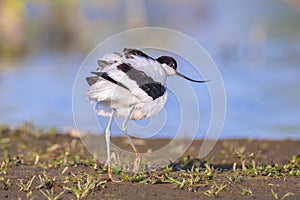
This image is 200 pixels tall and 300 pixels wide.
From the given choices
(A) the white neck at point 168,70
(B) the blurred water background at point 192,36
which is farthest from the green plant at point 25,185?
(B) the blurred water background at point 192,36

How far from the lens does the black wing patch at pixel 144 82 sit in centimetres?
505

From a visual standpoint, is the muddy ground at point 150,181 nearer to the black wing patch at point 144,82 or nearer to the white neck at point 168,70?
the black wing patch at point 144,82


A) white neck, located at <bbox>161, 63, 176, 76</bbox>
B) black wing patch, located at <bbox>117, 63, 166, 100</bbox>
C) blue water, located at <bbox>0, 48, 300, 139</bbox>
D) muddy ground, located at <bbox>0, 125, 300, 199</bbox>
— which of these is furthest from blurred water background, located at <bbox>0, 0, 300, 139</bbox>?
black wing patch, located at <bbox>117, 63, 166, 100</bbox>

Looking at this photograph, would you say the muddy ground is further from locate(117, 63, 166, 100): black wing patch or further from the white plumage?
locate(117, 63, 166, 100): black wing patch

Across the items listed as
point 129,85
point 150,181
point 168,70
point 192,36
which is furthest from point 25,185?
point 192,36

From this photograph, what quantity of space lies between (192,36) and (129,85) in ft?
52.5

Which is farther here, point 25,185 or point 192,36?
point 192,36

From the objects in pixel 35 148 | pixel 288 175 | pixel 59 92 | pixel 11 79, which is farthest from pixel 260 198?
pixel 11 79

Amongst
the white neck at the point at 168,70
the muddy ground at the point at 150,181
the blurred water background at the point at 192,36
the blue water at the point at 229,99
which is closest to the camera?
the muddy ground at the point at 150,181

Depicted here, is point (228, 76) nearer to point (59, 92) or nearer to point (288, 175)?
point (59, 92)

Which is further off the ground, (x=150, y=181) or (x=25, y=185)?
(x=150, y=181)

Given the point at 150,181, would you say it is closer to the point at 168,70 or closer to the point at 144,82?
the point at 144,82

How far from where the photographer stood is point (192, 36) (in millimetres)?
20922

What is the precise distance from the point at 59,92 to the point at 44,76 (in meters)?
1.89
